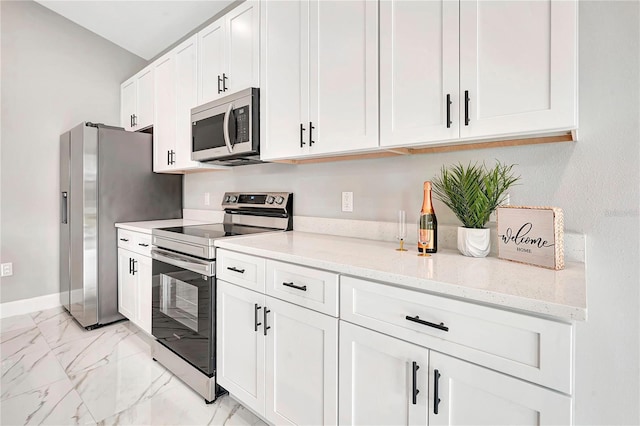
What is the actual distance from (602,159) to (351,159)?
1150 millimetres

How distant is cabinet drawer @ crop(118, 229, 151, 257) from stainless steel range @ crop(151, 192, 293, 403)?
0.30m

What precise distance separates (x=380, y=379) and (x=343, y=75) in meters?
1.36

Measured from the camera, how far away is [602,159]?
121 cm

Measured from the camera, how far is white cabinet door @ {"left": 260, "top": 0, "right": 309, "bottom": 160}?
181cm

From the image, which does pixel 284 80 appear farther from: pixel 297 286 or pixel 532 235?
pixel 532 235

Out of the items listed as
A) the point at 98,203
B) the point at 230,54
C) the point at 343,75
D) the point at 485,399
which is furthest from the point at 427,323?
the point at 98,203

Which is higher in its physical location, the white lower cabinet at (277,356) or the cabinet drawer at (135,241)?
the cabinet drawer at (135,241)

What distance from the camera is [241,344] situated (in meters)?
1.66

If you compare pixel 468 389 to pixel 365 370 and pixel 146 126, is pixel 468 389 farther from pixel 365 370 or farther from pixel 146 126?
pixel 146 126

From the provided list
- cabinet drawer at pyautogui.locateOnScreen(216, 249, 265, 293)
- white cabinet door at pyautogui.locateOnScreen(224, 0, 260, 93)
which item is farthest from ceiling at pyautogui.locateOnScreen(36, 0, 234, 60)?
cabinet drawer at pyautogui.locateOnScreen(216, 249, 265, 293)

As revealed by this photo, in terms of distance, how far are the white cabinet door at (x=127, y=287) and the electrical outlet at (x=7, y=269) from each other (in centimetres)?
119

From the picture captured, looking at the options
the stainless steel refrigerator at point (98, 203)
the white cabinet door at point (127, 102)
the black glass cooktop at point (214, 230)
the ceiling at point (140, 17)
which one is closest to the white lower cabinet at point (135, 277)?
the stainless steel refrigerator at point (98, 203)

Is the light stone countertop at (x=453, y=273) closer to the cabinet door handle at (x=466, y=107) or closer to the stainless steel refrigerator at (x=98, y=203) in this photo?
the cabinet door handle at (x=466, y=107)

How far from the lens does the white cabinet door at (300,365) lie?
1.29m
